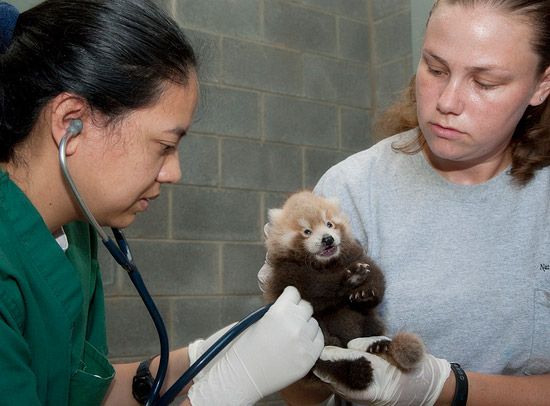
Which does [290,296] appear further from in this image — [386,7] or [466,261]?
[386,7]

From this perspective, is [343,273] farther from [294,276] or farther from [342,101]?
[342,101]

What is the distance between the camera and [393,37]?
150 inches

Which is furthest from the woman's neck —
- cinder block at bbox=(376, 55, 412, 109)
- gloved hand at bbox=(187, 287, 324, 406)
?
cinder block at bbox=(376, 55, 412, 109)

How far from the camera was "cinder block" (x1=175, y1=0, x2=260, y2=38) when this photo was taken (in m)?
3.18

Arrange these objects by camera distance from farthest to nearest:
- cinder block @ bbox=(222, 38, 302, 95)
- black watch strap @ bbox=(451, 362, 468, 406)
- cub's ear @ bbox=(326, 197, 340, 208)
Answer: cinder block @ bbox=(222, 38, 302, 95), cub's ear @ bbox=(326, 197, 340, 208), black watch strap @ bbox=(451, 362, 468, 406)

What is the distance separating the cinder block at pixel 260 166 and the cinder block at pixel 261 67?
289 millimetres

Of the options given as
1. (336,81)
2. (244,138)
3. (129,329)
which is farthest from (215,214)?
(336,81)

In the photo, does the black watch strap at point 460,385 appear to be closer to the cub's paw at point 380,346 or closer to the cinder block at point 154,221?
the cub's paw at point 380,346

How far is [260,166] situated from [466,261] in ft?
6.32

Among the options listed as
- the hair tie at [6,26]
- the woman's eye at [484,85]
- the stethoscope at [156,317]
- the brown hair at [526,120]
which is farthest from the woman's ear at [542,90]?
the hair tie at [6,26]

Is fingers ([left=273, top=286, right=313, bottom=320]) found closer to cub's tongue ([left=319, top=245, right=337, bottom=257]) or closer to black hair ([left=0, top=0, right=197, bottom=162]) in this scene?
cub's tongue ([left=319, top=245, right=337, bottom=257])

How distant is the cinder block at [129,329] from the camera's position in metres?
2.91

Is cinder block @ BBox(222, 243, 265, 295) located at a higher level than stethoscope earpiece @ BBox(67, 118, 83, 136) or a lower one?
lower

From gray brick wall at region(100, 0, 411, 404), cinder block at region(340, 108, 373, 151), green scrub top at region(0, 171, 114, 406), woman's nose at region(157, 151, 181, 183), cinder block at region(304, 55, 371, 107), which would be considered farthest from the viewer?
cinder block at region(340, 108, 373, 151)
